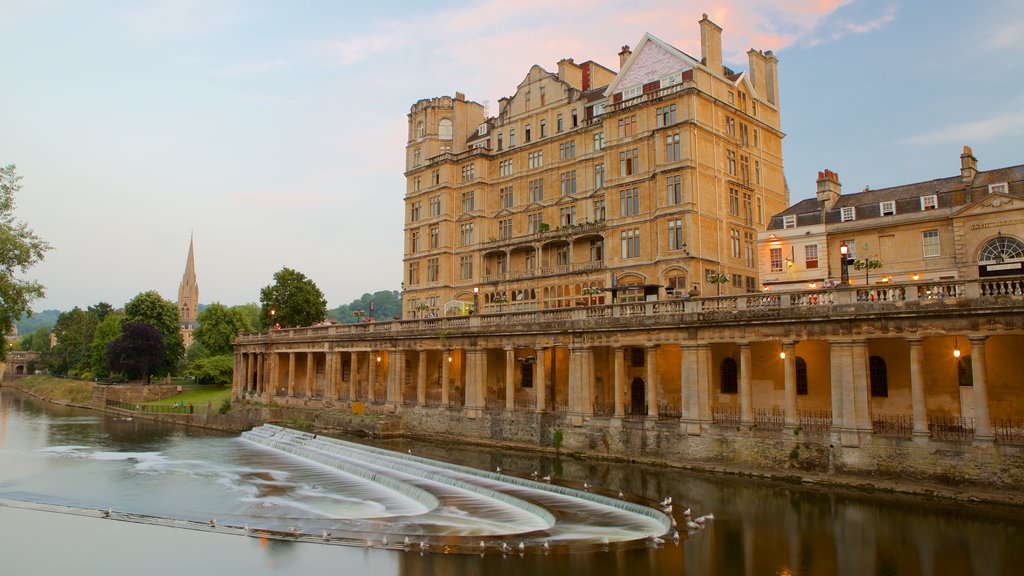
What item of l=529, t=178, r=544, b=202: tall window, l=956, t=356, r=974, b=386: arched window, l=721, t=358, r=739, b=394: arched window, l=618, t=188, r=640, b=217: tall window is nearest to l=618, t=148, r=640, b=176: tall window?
l=618, t=188, r=640, b=217: tall window

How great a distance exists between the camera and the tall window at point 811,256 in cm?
4712

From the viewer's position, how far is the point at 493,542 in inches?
862

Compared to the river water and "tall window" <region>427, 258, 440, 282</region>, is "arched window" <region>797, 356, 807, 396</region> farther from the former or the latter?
"tall window" <region>427, 258, 440, 282</region>

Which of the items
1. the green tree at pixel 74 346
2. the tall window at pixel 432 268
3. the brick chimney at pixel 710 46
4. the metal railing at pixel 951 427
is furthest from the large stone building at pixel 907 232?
the green tree at pixel 74 346

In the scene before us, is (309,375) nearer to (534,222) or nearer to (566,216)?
(534,222)

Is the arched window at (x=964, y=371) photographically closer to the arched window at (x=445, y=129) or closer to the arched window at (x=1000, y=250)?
the arched window at (x=1000, y=250)

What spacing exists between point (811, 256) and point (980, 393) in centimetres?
2208

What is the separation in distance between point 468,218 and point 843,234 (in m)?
35.6

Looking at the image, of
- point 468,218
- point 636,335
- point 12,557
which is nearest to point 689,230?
point 636,335

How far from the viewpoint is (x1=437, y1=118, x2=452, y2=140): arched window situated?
243ft

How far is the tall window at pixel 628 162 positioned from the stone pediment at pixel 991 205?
22669 millimetres

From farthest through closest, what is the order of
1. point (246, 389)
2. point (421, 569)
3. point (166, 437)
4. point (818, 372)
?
point (246, 389), point (166, 437), point (818, 372), point (421, 569)

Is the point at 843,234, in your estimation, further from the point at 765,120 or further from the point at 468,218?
the point at 468,218

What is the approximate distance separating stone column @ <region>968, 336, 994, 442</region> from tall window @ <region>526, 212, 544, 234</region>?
133 ft
